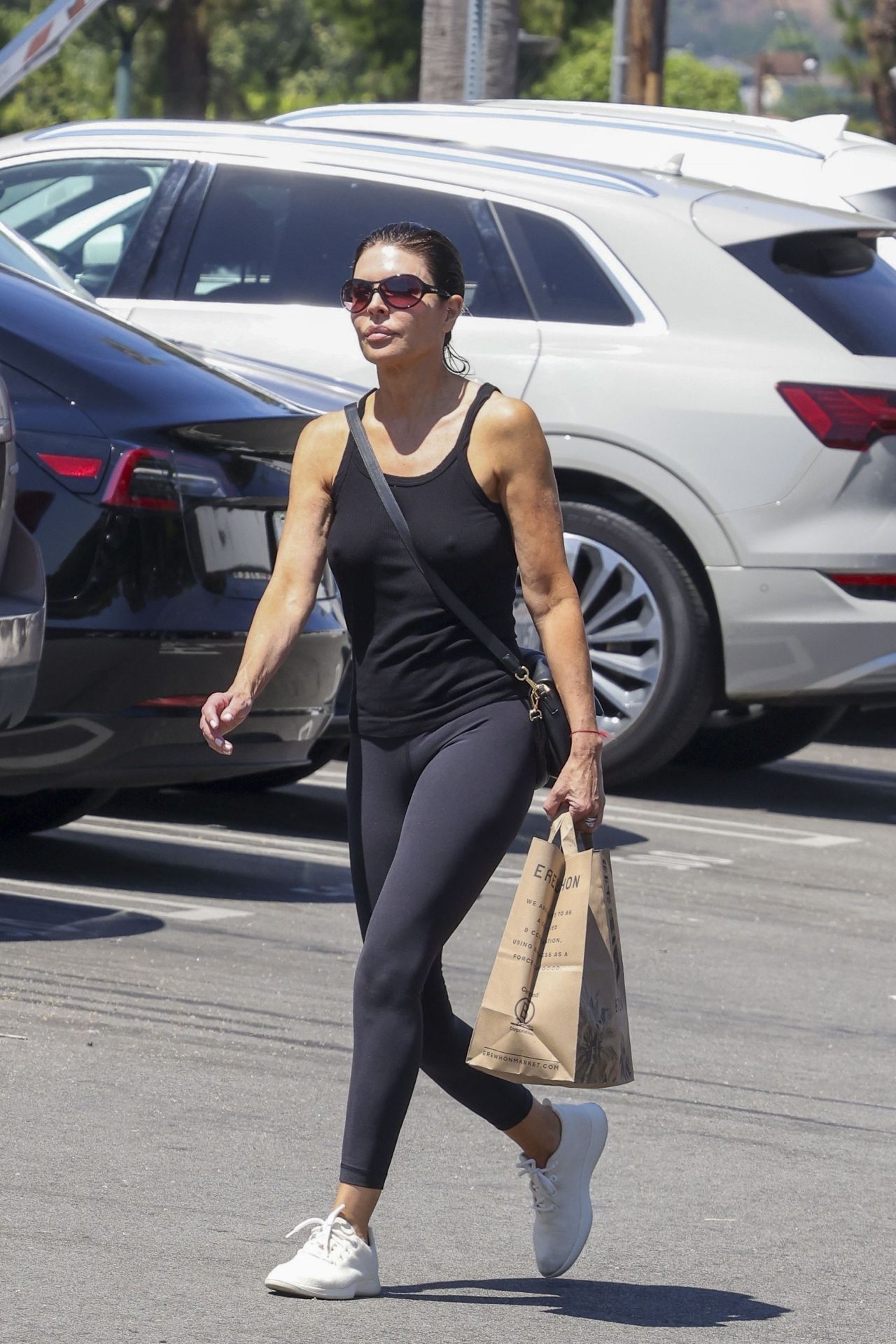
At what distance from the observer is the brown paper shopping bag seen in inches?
155

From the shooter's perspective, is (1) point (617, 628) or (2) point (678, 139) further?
(2) point (678, 139)

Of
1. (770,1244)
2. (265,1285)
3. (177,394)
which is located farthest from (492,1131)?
(177,394)

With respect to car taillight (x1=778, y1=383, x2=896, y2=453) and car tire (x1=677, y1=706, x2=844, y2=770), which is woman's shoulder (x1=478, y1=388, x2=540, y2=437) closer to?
car taillight (x1=778, y1=383, x2=896, y2=453)

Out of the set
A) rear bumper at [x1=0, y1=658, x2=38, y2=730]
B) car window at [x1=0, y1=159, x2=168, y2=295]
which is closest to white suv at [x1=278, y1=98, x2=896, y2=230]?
car window at [x1=0, y1=159, x2=168, y2=295]

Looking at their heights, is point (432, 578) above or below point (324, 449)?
below

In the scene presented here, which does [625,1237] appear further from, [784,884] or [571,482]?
[571,482]

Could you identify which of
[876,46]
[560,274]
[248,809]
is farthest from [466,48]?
[876,46]

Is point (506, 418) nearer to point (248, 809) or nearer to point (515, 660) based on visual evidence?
point (515, 660)

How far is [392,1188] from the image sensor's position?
4.59 meters

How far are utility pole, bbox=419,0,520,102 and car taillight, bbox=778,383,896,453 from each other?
308 inches

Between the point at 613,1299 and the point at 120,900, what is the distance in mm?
2914

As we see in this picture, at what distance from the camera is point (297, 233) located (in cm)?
927

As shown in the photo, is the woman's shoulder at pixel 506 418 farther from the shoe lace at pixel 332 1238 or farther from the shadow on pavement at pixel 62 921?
the shadow on pavement at pixel 62 921

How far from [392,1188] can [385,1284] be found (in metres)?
0.54
